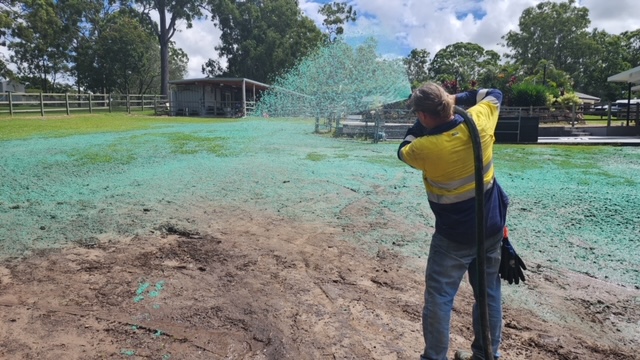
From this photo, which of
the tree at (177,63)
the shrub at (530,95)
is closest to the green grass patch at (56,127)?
the shrub at (530,95)

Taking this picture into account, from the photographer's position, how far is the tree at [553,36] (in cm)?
5525

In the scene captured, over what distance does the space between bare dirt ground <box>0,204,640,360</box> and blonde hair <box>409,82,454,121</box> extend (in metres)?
1.48

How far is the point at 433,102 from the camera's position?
2207 mm

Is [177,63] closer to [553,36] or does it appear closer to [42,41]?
[42,41]

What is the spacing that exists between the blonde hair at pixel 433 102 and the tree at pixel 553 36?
58661 mm

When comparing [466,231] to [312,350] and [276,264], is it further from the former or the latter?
[276,264]

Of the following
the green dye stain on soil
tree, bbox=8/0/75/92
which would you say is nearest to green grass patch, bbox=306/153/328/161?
the green dye stain on soil

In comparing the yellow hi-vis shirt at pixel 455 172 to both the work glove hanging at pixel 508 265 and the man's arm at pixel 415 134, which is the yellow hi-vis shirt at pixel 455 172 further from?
the work glove hanging at pixel 508 265

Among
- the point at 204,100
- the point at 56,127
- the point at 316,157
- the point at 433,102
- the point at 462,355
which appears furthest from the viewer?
the point at 204,100

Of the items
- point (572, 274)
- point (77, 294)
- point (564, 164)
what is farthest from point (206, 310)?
point (564, 164)

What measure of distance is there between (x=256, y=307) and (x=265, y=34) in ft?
157

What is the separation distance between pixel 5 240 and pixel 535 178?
26.6ft

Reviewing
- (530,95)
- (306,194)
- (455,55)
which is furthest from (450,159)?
(455,55)

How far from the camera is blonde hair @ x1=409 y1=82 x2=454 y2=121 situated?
2207 millimetres
